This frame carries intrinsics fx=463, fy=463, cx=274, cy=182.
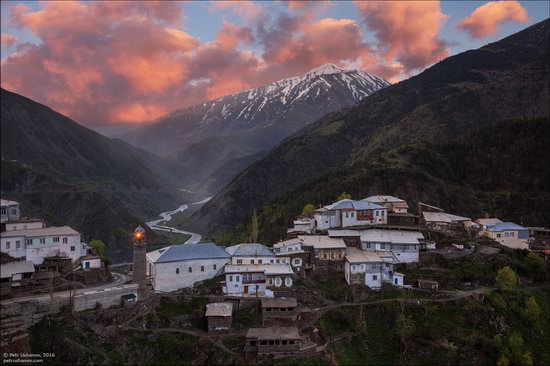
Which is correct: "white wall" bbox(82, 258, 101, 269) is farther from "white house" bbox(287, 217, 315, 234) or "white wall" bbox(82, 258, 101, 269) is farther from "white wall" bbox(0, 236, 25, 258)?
"white house" bbox(287, 217, 315, 234)

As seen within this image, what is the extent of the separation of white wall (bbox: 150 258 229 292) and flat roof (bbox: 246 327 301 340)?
15.0 metres

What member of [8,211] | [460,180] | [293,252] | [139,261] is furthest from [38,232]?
[460,180]

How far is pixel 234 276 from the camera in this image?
6531cm

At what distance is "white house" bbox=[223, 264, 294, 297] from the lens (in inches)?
2571

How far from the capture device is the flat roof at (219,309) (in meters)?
57.8

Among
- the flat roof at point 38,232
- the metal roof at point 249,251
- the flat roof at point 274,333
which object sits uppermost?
the flat roof at point 38,232

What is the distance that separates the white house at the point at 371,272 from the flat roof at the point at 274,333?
15.8 m

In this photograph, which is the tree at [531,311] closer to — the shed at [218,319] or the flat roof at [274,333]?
the flat roof at [274,333]

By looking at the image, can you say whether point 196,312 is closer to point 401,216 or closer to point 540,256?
point 401,216

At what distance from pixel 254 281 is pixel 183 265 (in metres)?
10.7

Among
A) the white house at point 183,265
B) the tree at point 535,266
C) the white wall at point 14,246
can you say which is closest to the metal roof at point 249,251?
the white house at point 183,265

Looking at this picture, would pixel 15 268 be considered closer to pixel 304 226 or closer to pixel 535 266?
pixel 304 226

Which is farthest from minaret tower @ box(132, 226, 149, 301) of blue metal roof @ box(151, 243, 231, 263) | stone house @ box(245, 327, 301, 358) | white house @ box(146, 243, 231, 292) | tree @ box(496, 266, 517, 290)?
tree @ box(496, 266, 517, 290)

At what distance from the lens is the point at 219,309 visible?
59.0 metres
